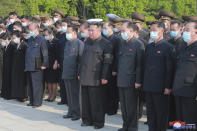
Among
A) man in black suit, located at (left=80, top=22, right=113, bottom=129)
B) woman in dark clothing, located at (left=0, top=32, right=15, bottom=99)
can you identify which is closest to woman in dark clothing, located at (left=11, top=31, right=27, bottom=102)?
woman in dark clothing, located at (left=0, top=32, right=15, bottom=99)

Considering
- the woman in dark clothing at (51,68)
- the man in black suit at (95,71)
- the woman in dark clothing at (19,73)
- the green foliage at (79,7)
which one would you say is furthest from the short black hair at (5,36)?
the green foliage at (79,7)

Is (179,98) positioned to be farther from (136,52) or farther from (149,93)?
(136,52)

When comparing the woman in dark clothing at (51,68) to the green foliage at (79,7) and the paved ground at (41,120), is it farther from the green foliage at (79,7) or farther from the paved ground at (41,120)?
the green foliage at (79,7)

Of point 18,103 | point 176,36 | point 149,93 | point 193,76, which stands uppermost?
point 176,36

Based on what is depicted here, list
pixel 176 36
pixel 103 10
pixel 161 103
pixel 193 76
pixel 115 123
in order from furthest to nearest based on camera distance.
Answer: pixel 103 10 < pixel 115 123 < pixel 176 36 < pixel 161 103 < pixel 193 76

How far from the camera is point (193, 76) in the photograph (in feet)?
19.7

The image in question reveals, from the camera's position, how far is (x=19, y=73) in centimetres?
1086

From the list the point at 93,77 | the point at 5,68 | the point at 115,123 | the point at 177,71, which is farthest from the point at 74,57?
the point at 5,68

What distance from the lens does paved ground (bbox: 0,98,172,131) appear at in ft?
25.1

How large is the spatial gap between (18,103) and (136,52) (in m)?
4.92

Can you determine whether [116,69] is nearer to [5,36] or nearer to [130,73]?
[130,73]

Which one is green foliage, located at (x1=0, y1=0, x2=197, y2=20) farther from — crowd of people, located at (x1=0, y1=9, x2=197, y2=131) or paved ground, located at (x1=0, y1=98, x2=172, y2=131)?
paved ground, located at (x1=0, y1=98, x2=172, y2=131)

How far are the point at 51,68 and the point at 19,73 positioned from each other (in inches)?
41.8

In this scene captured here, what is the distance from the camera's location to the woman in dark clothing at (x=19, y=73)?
35.2ft
